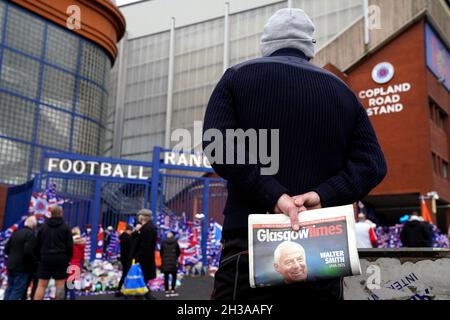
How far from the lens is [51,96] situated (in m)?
23.6

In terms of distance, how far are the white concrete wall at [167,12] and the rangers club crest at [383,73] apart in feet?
45.7

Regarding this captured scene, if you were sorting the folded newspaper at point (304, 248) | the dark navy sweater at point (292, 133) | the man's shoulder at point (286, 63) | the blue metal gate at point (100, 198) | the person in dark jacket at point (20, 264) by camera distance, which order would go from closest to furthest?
the folded newspaper at point (304, 248) → the dark navy sweater at point (292, 133) → the man's shoulder at point (286, 63) → the person in dark jacket at point (20, 264) → the blue metal gate at point (100, 198)

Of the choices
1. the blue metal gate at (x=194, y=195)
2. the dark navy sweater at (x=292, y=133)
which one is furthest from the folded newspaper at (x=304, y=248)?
the blue metal gate at (x=194, y=195)

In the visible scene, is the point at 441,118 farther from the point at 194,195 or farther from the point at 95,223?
the point at 95,223

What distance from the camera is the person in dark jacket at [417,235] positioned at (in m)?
10.3

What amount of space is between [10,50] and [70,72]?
332 cm

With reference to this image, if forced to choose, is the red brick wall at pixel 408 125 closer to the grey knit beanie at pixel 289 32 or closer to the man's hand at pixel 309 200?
the grey knit beanie at pixel 289 32

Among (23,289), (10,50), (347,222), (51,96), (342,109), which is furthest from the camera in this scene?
(51,96)

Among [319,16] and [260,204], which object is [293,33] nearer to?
[260,204]

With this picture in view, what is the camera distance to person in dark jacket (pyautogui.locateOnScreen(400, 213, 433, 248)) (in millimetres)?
10266

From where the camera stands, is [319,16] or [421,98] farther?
[319,16]

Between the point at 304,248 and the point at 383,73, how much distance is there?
27.1m

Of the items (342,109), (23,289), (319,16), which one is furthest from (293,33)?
(319,16)

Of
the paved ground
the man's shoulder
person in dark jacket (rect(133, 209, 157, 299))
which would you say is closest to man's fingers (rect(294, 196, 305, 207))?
the man's shoulder
